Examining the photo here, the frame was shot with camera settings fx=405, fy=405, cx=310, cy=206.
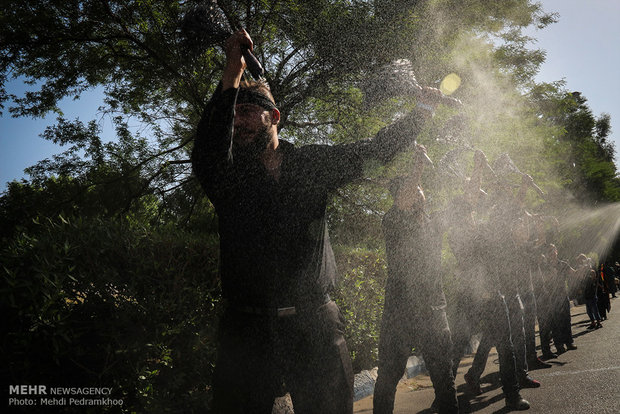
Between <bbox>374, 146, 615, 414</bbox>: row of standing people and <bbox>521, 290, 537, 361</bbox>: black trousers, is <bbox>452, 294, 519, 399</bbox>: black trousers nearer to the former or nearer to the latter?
<bbox>374, 146, 615, 414</bbox>: row of standing people

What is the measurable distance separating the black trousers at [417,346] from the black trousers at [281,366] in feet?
4.27

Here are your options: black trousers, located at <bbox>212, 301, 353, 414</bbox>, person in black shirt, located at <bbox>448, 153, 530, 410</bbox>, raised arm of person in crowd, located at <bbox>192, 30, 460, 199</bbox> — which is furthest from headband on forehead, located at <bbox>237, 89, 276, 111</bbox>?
person in black shirt, located at <bbox>448, 153, 530, 410</bbox>

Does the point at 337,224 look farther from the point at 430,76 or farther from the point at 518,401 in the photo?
the point at 518,401

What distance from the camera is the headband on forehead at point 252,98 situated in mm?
2121

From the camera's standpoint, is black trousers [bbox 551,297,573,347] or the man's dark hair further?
black trousers [bbox 551,297,573,347]

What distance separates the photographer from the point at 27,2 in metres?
6.89


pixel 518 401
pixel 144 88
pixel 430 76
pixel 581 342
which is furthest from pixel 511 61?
pixel 518 401

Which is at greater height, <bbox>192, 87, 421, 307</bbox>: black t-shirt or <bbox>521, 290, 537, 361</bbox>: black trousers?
<bbox>192, 87, 421, 307</bbox>: black t-shirt

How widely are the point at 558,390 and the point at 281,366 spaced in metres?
4.53

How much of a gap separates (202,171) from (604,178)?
38.5 meters

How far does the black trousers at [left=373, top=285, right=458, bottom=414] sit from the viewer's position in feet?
10.1

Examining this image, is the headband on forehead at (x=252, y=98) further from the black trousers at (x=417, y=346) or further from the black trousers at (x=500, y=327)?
the black trousers at (x=500, y=327)

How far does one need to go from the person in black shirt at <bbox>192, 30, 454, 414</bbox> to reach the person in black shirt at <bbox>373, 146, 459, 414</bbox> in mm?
1289

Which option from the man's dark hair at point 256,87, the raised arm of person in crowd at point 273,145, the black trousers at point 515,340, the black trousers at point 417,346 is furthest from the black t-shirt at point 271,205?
the black trousers at point 515,340
